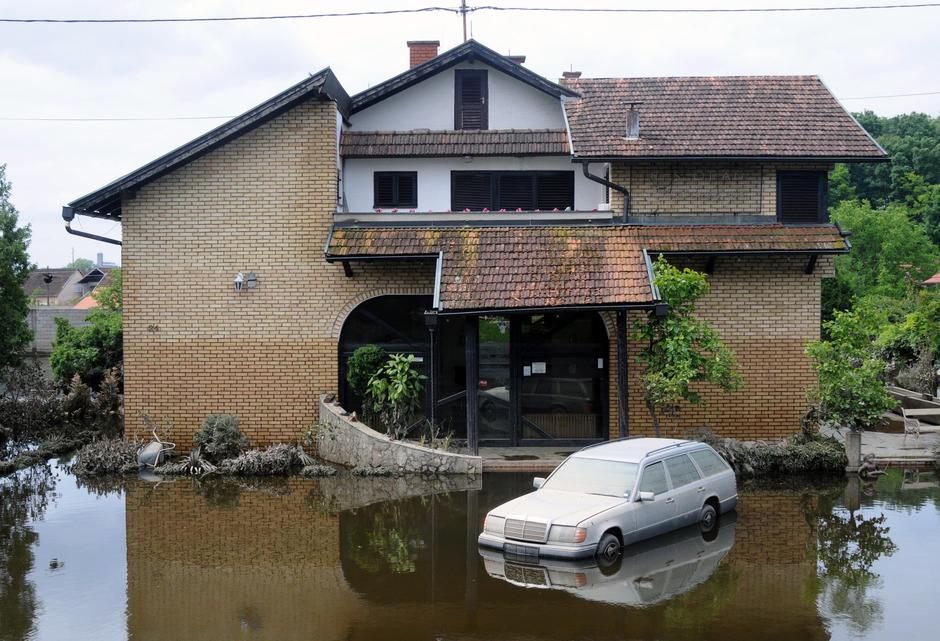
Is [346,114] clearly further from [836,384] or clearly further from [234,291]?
[836,384]

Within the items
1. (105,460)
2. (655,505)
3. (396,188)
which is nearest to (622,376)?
(655,505)

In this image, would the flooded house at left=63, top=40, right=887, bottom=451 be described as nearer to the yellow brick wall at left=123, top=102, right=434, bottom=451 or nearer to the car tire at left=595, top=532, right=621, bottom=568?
the yellow brick wall at left=123, top=102, right=434, bottom=451

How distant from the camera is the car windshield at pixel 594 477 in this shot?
11.5m

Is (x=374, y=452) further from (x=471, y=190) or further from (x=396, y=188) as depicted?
(x=471, y=190)

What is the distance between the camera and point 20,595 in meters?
10.1

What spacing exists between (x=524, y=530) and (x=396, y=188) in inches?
415

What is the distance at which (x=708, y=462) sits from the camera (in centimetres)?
1270

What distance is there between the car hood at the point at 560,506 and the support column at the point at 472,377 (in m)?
5.29

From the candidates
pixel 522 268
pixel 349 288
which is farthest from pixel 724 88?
pixel 349 288

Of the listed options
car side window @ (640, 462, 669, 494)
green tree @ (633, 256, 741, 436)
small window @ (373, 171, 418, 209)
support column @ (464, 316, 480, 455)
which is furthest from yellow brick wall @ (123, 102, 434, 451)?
car side window @ (640, 462, 669, 494)

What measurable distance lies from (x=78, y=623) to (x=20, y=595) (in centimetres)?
137

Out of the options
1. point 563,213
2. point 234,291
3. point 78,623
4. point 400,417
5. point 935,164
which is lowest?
point 78,623

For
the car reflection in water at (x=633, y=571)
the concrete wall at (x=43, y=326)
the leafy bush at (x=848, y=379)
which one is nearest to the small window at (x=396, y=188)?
the leafy bush at (x=848, y=379)

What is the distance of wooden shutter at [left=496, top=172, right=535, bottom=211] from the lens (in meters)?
19.8
